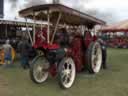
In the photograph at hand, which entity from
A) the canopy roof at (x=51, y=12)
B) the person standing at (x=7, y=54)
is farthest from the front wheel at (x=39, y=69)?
the person standing at (x=7, y=54)

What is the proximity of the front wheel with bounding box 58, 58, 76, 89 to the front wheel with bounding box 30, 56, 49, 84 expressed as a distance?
943 mm

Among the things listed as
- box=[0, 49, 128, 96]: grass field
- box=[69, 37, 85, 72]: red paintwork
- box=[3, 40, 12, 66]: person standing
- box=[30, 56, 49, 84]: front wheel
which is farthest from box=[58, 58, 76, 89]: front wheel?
box=[3, 40, 12, 66]: person standing

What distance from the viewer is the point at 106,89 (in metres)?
7.62

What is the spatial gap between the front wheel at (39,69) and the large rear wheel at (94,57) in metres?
1.61

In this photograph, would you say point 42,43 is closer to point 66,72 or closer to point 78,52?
point 66,72

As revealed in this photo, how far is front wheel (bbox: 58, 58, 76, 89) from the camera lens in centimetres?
755

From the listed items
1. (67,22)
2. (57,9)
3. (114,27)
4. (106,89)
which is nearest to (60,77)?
(106,89)

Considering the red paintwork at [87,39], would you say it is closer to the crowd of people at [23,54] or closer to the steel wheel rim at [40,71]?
the steel wheel rim at [40,71]

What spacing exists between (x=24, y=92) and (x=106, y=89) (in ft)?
7.45

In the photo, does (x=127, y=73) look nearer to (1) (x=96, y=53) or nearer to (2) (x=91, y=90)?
(1) (x=96, y=53)

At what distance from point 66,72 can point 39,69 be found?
1.05 m

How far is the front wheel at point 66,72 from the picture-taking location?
7.55 meters

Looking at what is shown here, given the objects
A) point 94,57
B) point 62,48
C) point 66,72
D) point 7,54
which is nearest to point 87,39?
point 94,57

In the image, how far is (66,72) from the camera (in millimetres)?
7953
